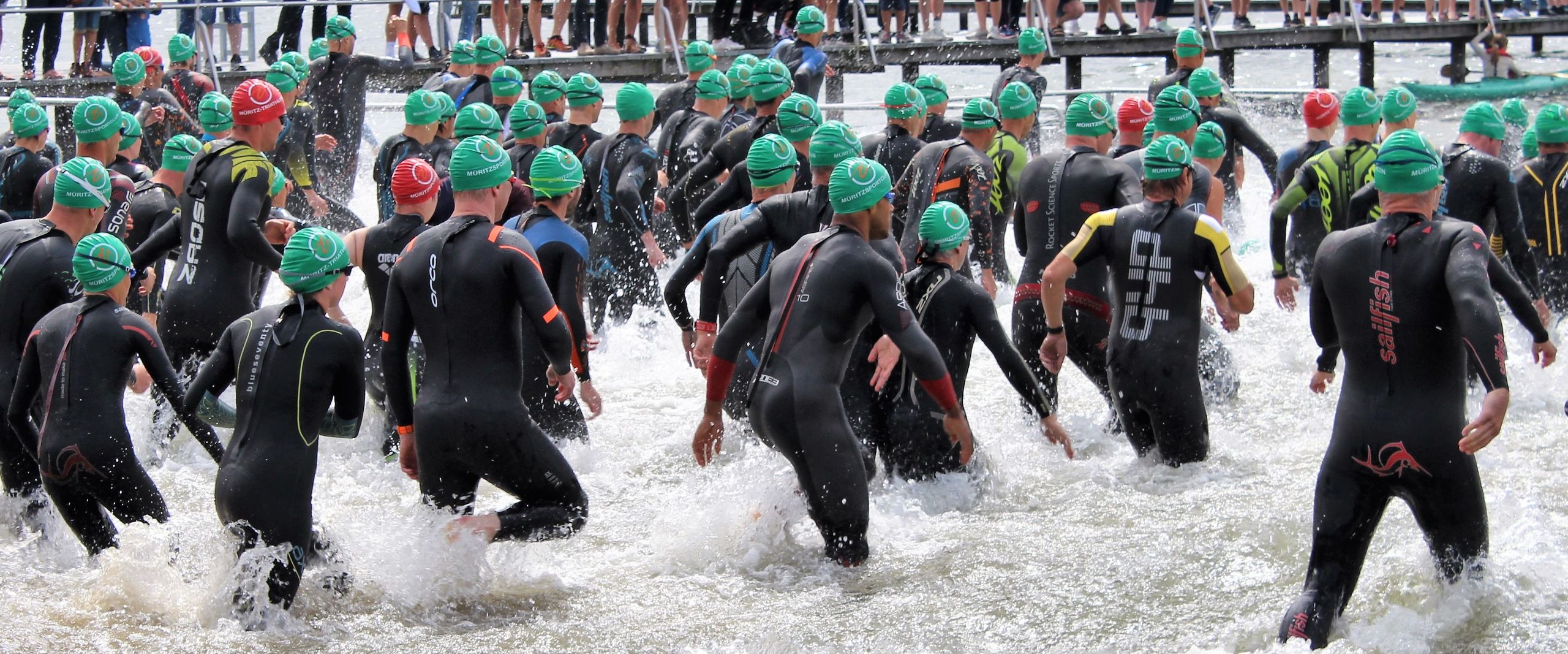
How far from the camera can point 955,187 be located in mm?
7914

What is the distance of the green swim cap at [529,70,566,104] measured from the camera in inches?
392

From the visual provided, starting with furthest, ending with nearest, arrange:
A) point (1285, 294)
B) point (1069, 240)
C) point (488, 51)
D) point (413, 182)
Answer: point (488, 51) → point (1069, 240) → point (1285, 294) → point (413, 182)

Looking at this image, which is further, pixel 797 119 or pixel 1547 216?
pixel 1547 216

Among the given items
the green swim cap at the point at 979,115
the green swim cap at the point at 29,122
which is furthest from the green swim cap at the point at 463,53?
the green swim cap at the point at 979,115

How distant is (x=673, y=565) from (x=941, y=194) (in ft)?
9.17

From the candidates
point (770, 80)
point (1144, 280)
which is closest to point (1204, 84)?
point (770, 80)

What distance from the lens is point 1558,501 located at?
653 centimetres

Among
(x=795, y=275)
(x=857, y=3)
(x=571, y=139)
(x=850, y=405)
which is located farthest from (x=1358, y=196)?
(x=857, y=3)

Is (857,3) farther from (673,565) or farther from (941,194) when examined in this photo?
(673,565)

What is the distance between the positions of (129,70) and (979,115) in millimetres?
6300

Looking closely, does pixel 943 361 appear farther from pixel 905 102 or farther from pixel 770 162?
pixel 905 102

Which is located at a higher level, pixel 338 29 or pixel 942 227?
pixel 338 29

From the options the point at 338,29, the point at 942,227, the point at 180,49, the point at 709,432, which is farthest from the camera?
the point at 180,49

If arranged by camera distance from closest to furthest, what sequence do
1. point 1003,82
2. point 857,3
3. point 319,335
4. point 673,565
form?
point 319,335
point 673,565
point 1003,82
point 857,3
